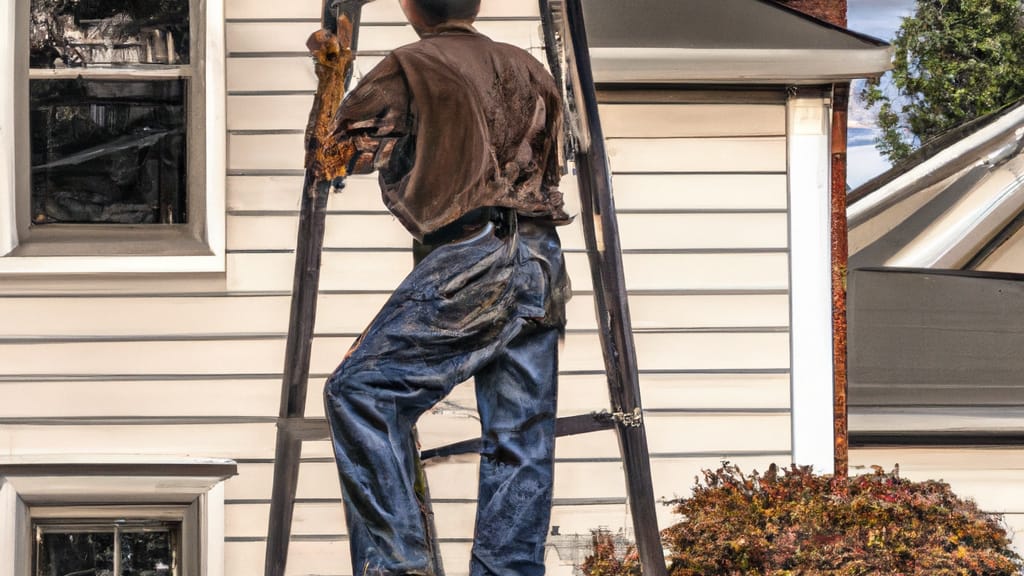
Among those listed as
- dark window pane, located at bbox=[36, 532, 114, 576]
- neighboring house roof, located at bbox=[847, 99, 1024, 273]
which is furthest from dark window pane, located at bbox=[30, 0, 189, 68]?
neighboring house roof, located at bbox=[847, 99, 1024, 273]

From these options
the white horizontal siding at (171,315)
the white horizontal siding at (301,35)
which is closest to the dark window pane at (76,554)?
the white horizontal siding at (171,315)

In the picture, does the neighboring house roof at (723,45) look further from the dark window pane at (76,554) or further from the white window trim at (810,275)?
the dark window pane at (76,554)

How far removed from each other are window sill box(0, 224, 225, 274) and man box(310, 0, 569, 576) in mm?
1764

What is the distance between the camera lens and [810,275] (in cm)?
529

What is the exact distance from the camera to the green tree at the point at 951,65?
7762 millimetres

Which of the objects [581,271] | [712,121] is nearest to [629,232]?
[581,271]

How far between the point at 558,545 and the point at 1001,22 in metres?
4.58

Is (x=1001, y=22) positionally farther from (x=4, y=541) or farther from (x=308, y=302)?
(x=4, y=541)

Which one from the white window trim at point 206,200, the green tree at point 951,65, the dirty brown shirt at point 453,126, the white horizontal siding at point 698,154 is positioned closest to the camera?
the dirty brown shirt at point 453,126

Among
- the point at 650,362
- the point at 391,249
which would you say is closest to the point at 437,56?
the point at 391,249

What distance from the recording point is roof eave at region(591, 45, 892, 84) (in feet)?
16.4

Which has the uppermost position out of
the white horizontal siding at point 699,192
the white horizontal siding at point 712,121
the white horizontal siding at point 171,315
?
the white horizontal siding at point 712,121

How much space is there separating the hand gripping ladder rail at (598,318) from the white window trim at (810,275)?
1653 mm

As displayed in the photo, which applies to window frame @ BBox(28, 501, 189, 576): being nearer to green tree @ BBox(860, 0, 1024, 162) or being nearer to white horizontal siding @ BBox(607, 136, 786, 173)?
white horizontal siding @ BBox(607, 136, 786, 173)
